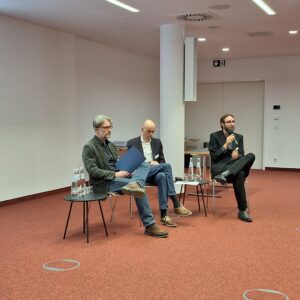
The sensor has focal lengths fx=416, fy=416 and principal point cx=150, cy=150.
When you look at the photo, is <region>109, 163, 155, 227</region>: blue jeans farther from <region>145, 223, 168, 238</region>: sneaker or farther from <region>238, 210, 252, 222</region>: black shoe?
<region>238, 210, 252, 222</region>: black shoe

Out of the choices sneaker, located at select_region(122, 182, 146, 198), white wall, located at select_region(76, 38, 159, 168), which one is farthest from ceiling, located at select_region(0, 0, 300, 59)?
sneaker, located at select_region(122, 182, 146, 198)

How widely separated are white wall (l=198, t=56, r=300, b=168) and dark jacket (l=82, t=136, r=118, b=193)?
6460 mm

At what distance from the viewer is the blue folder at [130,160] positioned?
4434mm

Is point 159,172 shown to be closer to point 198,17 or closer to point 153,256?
point 153,256

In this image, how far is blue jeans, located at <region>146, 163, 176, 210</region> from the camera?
470 cm

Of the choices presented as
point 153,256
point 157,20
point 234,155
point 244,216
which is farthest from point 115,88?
point 153,256

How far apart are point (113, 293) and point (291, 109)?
7887mm

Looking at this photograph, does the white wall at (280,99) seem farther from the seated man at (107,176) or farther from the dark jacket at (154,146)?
the seated man at (107,176)

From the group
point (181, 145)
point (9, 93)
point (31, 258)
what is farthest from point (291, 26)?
point (31, 258)

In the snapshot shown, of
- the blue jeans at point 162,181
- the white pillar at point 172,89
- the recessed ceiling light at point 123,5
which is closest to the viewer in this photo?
the blue jeans at point 162,181

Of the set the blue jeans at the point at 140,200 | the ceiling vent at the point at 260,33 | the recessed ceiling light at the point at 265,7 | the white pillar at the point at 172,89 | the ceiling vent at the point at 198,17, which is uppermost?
the ceiling vent at the point at 198,17

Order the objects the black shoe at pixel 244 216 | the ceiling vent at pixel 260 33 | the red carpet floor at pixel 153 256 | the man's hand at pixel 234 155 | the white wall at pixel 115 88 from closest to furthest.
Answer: the red carpet floor at pixel 153 256 → the black shoe at pixel 244 216 → the man's hand at pixel 234 155 → the ceiling vent at pixel 260 33 → the white wall at pixel 115 88

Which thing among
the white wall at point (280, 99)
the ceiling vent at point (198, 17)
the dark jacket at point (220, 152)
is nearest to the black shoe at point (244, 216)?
the dark jacket at point (220, 152)

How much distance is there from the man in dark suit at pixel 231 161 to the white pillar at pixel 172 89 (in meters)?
1.30
